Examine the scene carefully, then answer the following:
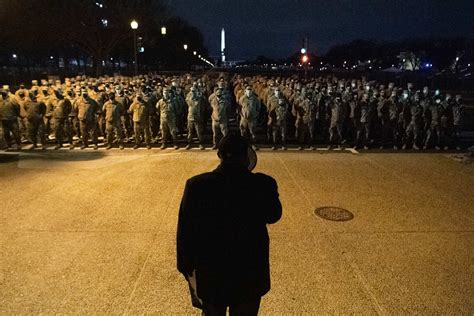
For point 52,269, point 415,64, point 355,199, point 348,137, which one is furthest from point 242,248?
point 415,64

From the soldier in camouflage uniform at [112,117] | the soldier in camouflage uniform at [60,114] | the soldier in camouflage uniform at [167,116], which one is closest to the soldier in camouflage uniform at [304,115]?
the soldier in camouflage uniform at [167,116]

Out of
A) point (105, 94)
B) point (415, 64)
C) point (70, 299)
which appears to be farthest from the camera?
point (415, 64)

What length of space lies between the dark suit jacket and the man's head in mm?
48

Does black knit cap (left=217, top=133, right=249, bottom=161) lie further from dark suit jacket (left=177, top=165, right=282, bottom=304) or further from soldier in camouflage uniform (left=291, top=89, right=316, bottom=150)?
soldier in camouflage uniform (left=291, top=89, right=316, bottom=150)

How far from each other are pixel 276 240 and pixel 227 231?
3.67m

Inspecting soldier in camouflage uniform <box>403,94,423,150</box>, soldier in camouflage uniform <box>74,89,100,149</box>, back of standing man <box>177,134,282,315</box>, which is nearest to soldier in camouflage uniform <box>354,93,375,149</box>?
soldier in camouflage uniform <box>403,94,423,150</box>

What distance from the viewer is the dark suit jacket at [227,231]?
2.79m

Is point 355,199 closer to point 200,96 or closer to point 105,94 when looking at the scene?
point 200,96

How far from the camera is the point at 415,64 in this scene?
8888 centimetres

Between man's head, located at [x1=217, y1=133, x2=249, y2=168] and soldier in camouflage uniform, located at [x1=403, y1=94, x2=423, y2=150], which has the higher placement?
man's head, located at [x1=217, y1=133, x2=249, y2=168]

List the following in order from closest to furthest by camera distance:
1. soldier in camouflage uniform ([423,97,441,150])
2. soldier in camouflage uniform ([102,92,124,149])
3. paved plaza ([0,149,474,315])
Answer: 1. paved plaza ([0,149,474,315])
2. soldier in camouflage uniform ([102,92,124,149])
3. soldier in camouflage uniform ([423,97,441,150])

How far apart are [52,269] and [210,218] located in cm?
354

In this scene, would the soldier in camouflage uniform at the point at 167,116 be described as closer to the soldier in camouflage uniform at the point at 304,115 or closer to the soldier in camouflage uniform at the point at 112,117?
the soldier in camouflage uniform at the point at 112,117

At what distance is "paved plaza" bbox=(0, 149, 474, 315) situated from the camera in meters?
4.77
